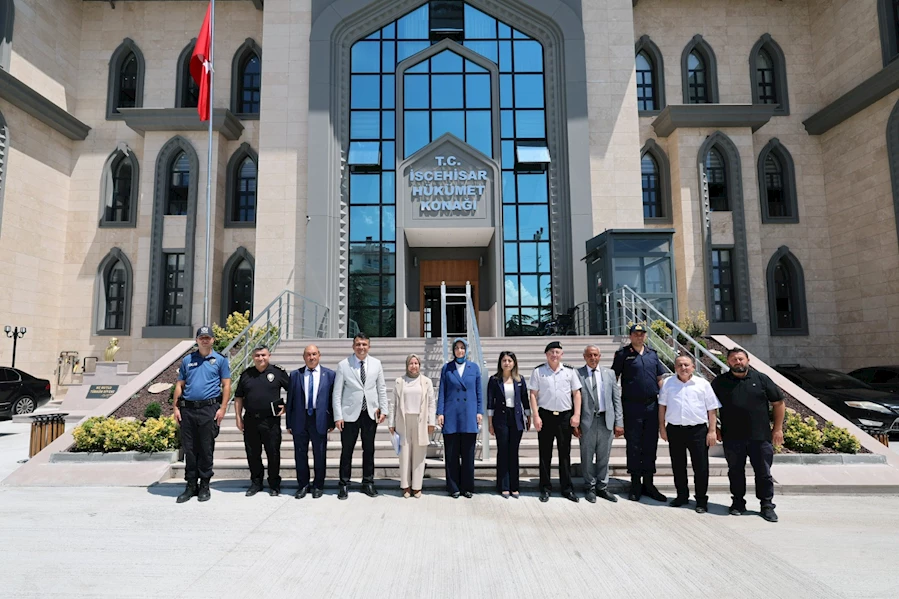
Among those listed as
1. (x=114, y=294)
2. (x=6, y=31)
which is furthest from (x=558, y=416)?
(x=6, y=31)

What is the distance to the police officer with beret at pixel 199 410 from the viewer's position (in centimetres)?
660

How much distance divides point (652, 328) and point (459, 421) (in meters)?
7.36

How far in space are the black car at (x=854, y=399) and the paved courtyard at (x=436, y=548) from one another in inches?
231

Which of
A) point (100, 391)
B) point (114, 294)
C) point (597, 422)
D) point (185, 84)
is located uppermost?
point (185, 84)

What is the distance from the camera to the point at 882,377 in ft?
50.8

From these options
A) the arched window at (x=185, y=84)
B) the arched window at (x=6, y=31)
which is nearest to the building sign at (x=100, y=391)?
the arched window at (x=6, y=31)

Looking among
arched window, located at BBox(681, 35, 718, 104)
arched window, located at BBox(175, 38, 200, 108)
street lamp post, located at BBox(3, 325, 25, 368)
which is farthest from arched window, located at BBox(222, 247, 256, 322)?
arched window, located at BBox(681, 35, 718, 104)

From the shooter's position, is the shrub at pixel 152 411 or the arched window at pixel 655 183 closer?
the shrub at pixel 152 411

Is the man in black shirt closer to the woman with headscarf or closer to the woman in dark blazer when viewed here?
the woman in dark blazer

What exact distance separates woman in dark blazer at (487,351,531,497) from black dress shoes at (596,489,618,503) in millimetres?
1009

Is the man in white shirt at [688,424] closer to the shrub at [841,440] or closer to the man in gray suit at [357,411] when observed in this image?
the shrub at [841,440]

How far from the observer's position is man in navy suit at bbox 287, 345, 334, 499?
22.3 feet

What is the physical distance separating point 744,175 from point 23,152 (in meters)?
25.4

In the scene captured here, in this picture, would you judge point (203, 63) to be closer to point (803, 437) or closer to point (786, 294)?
point (803, 437)
